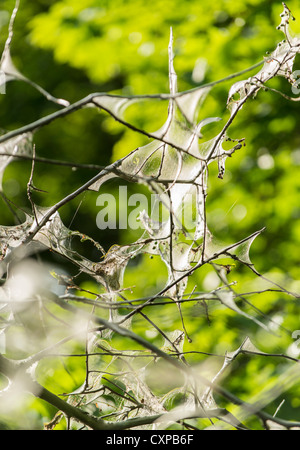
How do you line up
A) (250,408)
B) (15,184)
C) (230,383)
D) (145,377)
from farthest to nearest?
1. (15,184)
2. (230,383)
3. (145,377)
4. (250,408)

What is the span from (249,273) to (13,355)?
1195 mm

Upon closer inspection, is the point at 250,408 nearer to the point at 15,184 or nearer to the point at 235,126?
the point at 235,126

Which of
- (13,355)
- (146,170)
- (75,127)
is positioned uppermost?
(75,127)

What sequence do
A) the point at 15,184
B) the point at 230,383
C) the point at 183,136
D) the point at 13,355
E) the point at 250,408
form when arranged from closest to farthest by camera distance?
the point at 250,408
the point at 183,136
the point at 13,355
the point at 230,383
the point at 15,184

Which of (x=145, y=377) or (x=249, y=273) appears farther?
(x=249, y=273)

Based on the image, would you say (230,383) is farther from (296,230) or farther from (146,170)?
(146,170)

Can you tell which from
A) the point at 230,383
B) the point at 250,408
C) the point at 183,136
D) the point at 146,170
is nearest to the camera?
the point at 250,408

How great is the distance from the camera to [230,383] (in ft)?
6.59

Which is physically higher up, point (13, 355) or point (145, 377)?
point (13, 355)

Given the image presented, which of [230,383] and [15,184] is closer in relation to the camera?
[230,383]
